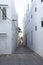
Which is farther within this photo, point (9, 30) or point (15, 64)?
point (9, 30)

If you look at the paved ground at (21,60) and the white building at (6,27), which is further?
the white building at (6,27)

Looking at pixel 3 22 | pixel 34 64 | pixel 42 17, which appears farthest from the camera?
pixel 3 22

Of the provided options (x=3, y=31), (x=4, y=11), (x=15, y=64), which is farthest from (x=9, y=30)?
(x=15, y=64)

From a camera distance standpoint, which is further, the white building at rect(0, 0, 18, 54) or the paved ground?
the white building at rect(0, 0, 18, 54)

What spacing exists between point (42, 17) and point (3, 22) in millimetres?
4767

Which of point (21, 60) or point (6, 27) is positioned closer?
point (21, 60)

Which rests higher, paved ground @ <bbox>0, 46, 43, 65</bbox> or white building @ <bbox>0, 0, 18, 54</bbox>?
white building @ <bbox>0, 0, 18, 54</bbox>

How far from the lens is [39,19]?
76.3ft

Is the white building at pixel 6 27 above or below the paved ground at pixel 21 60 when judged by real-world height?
above

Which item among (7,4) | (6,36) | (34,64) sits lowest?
(34,64)

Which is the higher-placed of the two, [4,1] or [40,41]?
[4,1]

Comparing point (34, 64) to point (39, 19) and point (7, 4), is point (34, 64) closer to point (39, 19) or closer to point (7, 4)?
point (39, 19)

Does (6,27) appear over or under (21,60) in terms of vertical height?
over

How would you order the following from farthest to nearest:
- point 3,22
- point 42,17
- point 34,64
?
point 3,22 < point 42,17 < point 34,64
